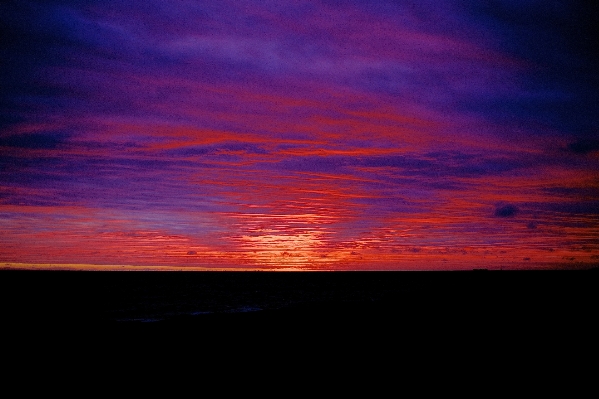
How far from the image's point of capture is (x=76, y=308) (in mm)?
26453

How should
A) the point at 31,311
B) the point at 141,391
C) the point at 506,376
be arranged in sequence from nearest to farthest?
1. the point at 506,376
2. the point at 141,391
3. the point at 31,311

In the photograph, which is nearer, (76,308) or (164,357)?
(164,357)

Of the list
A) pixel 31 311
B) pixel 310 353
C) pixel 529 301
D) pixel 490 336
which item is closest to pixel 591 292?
pixel 529 301

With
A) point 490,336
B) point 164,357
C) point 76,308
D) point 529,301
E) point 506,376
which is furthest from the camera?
point 76,308

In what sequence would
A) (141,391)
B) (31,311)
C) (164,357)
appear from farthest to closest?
(31,311), (164,357), (141,391)

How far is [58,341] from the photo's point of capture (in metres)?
17.3

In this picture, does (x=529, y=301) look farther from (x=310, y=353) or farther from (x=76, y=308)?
(x=76, y=308)

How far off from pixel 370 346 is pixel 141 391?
6.63m

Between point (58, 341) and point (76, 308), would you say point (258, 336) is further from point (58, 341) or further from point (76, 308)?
point (76, 308)

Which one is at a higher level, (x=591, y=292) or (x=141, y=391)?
(x=591, y=292)

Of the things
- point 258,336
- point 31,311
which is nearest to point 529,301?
point 258,336

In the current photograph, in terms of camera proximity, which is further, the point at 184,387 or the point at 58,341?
the point at 58,341

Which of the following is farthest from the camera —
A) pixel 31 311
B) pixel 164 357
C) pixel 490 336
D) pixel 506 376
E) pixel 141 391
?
pixel 31 311

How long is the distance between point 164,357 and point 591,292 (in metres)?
15.6
